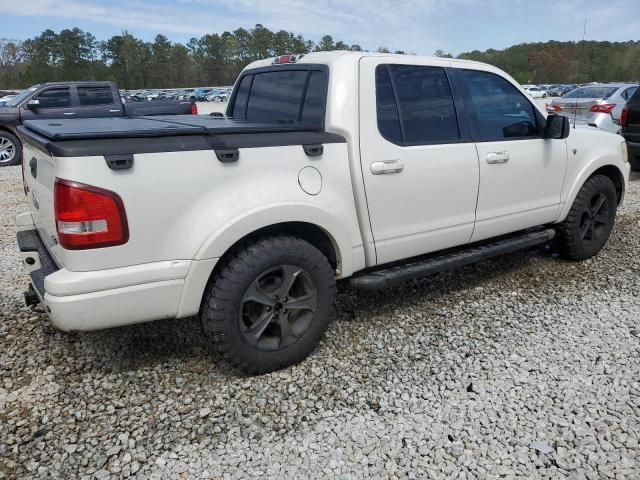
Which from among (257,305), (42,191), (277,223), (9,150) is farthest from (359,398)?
(9,150)

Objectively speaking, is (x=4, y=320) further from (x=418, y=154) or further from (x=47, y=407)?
(x=418, y=154)

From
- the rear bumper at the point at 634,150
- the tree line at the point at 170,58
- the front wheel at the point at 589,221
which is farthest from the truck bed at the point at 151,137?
the tree line at the point at 170,58

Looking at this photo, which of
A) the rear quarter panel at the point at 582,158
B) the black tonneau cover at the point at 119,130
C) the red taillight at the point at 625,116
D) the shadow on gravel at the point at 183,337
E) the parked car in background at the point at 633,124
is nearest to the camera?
the black tonneau cover at the point at 119,130

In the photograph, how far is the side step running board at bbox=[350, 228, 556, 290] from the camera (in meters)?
3.40

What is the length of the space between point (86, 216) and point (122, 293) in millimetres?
407

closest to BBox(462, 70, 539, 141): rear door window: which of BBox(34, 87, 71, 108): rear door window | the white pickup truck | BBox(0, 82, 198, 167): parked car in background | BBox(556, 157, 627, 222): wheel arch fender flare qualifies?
the white pickup truck

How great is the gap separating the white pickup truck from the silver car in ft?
23.3

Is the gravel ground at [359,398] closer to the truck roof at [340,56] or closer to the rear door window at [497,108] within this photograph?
the rear door window at [497,108]

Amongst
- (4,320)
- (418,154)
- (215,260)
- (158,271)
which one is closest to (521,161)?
(418,154)

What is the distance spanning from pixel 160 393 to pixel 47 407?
583 millimetres

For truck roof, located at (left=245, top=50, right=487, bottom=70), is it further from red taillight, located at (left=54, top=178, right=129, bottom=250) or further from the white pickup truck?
red taillight, located at (left=54, top=178, right=129, bottom=250)

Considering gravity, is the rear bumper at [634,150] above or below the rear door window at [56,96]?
below

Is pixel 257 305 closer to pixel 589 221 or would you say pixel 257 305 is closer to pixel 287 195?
pixel 287 195

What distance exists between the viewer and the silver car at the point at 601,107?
10695 millimetres
